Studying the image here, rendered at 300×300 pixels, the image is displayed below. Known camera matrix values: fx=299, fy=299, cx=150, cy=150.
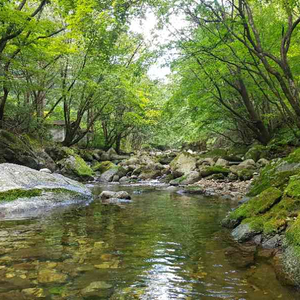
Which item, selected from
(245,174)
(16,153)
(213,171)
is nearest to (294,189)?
(245,174)

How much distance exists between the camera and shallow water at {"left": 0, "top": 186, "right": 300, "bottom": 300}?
2.62 meters

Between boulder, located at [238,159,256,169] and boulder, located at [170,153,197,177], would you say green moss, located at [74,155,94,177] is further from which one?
boulder, located at [238,159,256,169]

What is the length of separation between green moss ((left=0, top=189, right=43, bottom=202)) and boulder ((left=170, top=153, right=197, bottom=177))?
894 cm

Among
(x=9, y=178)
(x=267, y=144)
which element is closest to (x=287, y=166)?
(x=9, y=178)

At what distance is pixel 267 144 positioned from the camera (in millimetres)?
15586

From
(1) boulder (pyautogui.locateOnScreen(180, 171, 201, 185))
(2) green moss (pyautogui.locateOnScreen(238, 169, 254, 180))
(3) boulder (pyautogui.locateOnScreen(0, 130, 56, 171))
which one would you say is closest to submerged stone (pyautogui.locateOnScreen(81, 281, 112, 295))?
(2) green moss (pyautogui.locateOnScreen(238, 169, 254, 180))

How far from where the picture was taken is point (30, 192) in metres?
7.09

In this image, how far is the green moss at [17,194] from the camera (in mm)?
6629

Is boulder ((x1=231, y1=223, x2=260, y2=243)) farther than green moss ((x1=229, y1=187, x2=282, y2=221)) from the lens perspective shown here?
No

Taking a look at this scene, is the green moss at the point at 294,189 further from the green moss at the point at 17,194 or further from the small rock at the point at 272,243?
the green moss at the point at 17,194

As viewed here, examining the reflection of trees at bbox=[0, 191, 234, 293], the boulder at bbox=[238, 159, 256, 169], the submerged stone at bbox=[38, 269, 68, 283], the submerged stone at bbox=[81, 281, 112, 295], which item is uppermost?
the boulder at bbox=[238, 159, 256, 169]

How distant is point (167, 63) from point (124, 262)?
7.92 meters

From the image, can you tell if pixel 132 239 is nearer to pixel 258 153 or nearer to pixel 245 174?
pixel 245 174

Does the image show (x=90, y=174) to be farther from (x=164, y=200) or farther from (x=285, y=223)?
(x=285, y=223)
